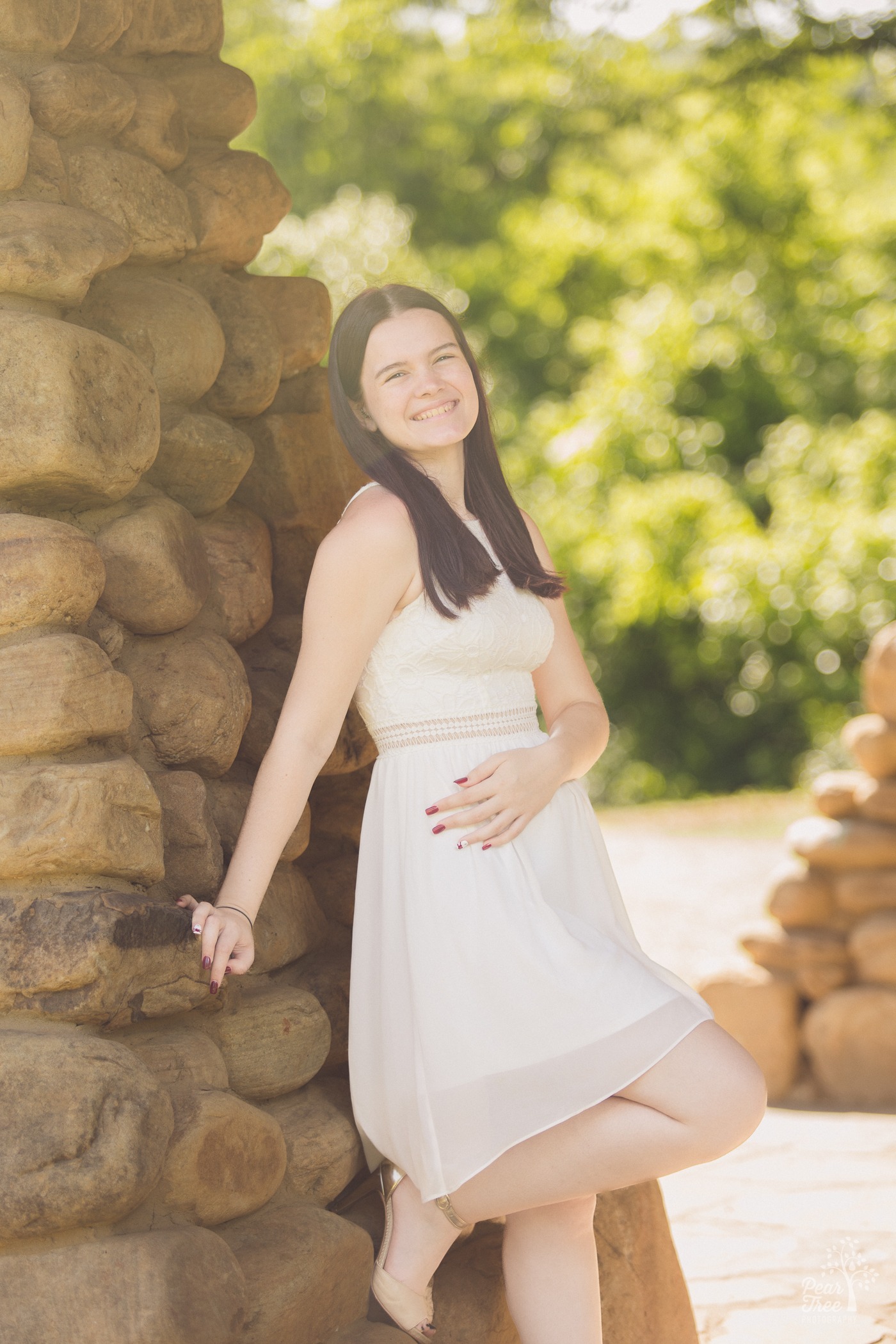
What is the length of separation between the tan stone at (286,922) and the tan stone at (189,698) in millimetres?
261

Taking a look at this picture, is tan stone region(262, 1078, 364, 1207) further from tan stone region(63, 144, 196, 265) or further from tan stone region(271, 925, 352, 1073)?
tan stone region(63, 144, 196, 265)

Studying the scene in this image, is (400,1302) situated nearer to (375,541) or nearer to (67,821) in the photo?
(67,821)

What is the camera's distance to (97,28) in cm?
214

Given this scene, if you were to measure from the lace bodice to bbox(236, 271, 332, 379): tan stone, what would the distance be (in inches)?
30.0

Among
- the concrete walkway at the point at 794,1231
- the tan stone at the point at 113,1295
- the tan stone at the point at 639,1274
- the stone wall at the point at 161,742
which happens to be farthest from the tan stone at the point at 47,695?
the concrete walkway at the point at 794,1231

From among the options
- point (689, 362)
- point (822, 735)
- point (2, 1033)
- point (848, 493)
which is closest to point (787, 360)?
point (689, 362)

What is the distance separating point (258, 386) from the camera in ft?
7.97

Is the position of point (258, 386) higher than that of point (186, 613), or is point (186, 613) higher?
point (258, 386)

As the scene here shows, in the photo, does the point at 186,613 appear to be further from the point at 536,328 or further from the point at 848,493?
the point at 536,328

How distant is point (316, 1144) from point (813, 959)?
133 inches

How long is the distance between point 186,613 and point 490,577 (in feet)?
1.64

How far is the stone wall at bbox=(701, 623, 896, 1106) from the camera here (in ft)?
16.0

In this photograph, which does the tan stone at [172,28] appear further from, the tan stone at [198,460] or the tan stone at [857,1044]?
the tan stone at [857,1044]

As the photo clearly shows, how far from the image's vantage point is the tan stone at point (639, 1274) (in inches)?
94.8
